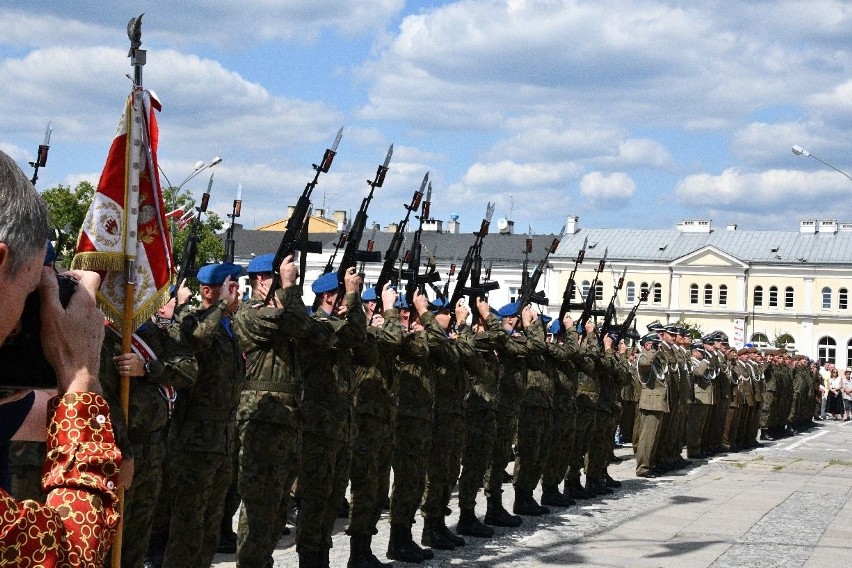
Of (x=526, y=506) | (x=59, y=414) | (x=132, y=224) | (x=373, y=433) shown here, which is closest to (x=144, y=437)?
(x=132, y=224)

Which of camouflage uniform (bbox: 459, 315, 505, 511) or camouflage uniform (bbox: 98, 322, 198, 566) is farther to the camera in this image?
camouflage uniform (bbox: 459, 315, 505, 511)

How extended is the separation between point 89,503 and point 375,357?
6.51 metres

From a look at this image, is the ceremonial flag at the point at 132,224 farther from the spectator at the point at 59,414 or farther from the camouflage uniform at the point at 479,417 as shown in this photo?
the camouflage uniform at the point at 479,417

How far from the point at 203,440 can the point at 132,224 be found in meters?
2.28

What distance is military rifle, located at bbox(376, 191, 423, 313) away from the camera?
988 centimetres

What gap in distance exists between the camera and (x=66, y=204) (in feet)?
115

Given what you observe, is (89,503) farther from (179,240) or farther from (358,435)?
(179,240)

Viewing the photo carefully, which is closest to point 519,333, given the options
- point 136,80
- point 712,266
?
point 136,80

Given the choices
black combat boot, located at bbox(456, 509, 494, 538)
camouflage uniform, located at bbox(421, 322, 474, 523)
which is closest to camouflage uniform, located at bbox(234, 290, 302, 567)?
camouflage uniform, located at bbox(421, 322, 474, 523)

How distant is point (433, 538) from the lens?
388 inches

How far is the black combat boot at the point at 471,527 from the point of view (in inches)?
415

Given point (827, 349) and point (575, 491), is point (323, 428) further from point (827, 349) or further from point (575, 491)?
point (827, 349)

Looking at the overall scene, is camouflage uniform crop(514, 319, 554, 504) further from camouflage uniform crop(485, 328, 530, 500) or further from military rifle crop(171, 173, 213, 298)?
military rifle crop(171, 173, 213, 298)

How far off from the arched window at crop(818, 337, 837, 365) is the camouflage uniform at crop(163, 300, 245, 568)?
250ft
